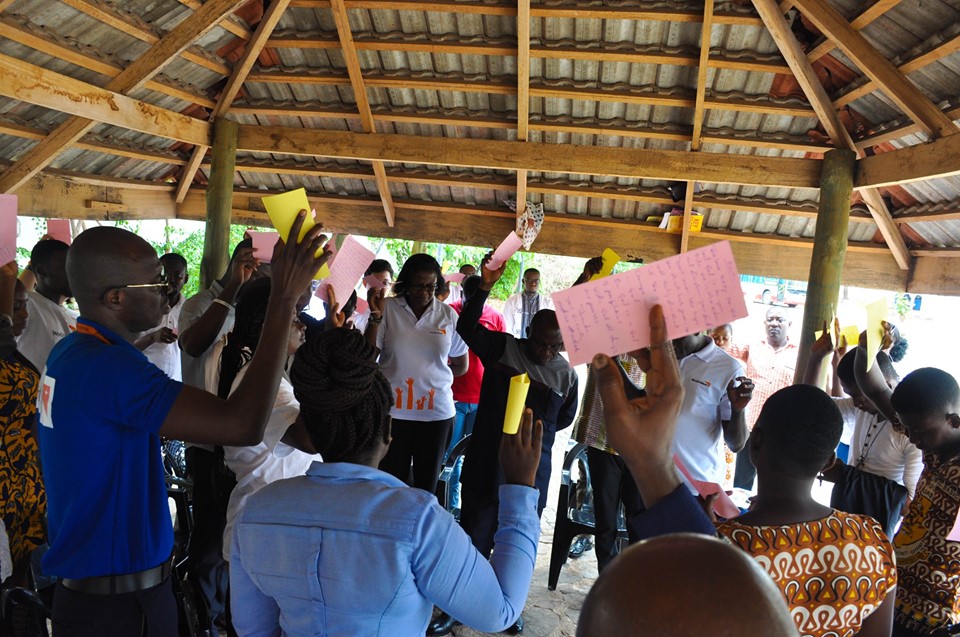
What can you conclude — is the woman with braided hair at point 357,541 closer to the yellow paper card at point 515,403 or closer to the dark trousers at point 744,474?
A: the yellow paper card at point 515,403

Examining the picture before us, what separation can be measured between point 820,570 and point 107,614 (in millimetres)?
1566

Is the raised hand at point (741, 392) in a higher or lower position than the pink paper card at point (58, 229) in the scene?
lower

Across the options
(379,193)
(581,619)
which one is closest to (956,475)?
(581,619)

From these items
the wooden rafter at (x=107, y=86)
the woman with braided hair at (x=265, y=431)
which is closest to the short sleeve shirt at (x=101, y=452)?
the woman with braided hair at (x=265, y=431)

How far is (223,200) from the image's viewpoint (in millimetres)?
6527

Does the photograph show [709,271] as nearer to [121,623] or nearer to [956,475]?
[956,475]

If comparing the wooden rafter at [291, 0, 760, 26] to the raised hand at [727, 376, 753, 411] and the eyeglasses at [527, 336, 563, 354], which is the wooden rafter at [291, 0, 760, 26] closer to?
the eyeglasses at [527, 336, 563, 354]

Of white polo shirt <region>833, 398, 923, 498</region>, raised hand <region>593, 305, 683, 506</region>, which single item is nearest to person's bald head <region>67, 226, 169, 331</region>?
raised hand <region>593, 305, 683, 506</region>

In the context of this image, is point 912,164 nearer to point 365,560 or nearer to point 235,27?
point 365,560

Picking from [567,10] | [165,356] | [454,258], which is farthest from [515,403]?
[454,258]

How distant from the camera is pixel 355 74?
250 inches

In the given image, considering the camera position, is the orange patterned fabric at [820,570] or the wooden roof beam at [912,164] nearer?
the orange patterned fabric at [820,570]

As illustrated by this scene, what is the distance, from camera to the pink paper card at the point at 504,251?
316cm

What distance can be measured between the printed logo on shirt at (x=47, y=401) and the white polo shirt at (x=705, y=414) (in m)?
2.50
